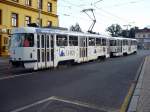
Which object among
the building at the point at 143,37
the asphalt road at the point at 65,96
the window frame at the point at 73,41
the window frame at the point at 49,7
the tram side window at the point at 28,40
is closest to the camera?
the asphalt road at the point at 65,96

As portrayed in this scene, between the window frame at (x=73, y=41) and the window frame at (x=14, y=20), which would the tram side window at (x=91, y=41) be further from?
the window frame at (x=14, y=20)

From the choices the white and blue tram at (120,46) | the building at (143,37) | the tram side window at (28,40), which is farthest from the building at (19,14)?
the building at (143,37)

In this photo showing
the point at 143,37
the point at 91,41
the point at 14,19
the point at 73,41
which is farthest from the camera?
the point at 143,37

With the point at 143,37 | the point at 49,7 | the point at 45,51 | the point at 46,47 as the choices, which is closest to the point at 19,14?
the point at 49,7

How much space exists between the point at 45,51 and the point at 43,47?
35 cm

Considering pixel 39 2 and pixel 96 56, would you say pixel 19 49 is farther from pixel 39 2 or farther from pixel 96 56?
pixel 39 2

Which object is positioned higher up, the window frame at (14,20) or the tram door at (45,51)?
the window frame at (14,20)

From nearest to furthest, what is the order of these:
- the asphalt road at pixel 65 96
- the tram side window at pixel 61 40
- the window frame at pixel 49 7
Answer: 1. the asphalt road at pixel 65 96
2. the tram side window at pixel 61 40
3. the window frame at pixel 49 7

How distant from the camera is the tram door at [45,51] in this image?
2103 centimetres

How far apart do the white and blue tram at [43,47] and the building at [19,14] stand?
12.2 meters

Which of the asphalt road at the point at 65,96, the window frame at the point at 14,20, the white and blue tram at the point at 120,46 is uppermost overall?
the window frame at the point at 14,20

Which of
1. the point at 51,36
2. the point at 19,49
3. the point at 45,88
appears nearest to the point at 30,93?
the point at 45,88

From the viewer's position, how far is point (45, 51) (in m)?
21.7

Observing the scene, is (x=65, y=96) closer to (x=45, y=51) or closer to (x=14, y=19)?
(x=45, y=51)
